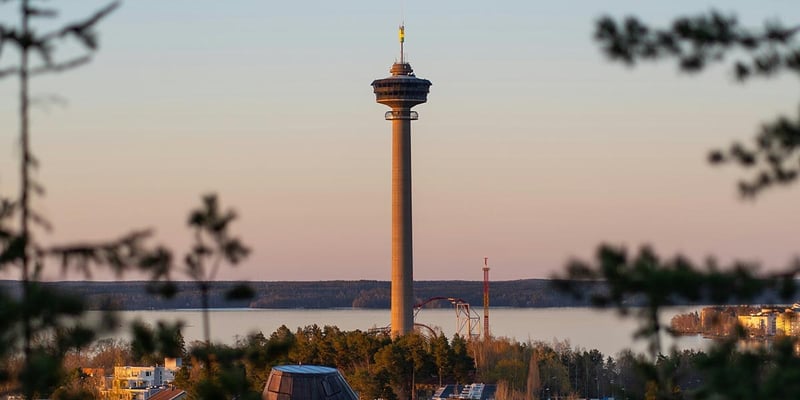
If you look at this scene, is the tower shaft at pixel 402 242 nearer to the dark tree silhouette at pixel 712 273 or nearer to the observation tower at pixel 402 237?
the observation tower at pixel 402 237

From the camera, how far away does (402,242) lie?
126 meters

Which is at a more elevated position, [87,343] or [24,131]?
[24,131]

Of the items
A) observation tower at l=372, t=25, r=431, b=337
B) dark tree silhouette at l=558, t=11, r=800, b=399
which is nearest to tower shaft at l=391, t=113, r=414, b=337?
observation tower at l=372, t=25, r=431, b=337

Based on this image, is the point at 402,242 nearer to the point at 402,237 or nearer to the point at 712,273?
the point at 402,237

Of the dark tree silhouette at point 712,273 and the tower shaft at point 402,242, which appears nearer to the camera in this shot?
the dark tree silhouette at point 712,273

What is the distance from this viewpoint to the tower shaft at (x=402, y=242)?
125750 mm

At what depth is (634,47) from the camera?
1673 centimetres

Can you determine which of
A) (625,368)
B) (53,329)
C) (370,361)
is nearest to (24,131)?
(53,329)

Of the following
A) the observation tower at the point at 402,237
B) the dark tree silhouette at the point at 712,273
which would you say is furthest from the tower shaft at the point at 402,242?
the dark tree silhouette at the point at 712,273

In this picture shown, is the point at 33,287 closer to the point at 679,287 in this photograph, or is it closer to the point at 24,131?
the point at 24,131

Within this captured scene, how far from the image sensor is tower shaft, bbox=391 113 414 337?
12575 cm

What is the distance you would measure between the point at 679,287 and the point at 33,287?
599 cm

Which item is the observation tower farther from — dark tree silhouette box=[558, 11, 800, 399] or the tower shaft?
dark tree silhouette box=[558, 11, 800, 399]

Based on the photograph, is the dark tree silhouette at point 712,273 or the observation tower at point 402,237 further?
the observation tower at point 402,237
